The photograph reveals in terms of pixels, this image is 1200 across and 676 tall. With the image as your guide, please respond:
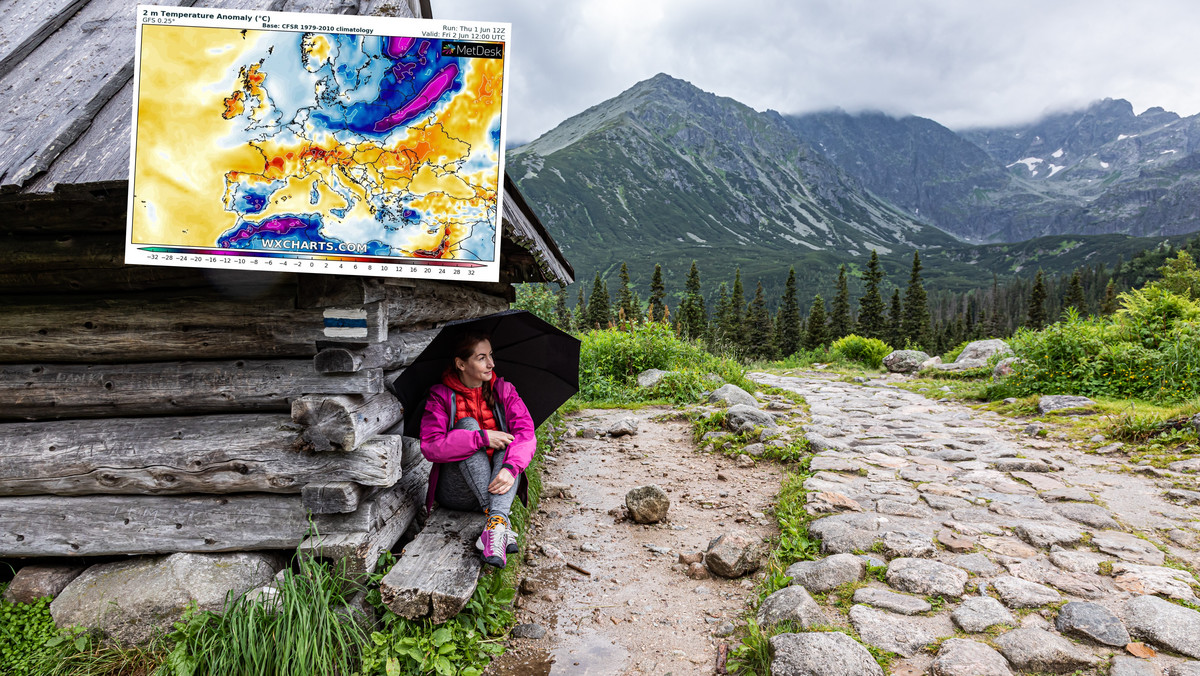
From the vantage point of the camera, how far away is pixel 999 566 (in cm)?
381

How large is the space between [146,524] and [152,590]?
0.42 metres

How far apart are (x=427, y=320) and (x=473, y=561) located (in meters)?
2.09

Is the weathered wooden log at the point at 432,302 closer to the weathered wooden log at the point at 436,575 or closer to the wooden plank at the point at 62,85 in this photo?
the weathered wooden log at the point at 436,575

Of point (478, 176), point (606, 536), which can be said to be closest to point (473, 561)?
point (606, 536)

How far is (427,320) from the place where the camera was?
4.85 meters

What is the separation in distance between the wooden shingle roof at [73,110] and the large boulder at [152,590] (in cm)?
219

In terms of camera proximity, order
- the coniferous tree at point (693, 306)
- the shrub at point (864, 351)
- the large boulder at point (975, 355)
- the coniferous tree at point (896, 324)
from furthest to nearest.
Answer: the coniferous tree at point (896, 324) < the coniferous tree at point (693, 306) < the shrub at point (864, 351) < the large boulder at point (975, 355)

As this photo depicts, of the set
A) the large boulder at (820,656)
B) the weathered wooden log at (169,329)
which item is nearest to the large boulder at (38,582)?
the weathered wooden log at (169,329)

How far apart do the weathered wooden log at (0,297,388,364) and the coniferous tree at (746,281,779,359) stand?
139 feet

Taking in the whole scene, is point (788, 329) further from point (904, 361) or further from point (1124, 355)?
point (1124, 355)

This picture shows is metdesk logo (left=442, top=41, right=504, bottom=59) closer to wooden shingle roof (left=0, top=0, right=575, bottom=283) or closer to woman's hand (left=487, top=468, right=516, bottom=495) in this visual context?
wooden shingle roof (left=0, top=0, right=575, bottom=283)

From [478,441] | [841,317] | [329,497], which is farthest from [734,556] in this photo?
[841,317]

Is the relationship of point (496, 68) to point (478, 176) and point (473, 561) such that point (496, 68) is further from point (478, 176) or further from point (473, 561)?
point (473, 561)

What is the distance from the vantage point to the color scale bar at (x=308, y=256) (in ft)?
9.34
